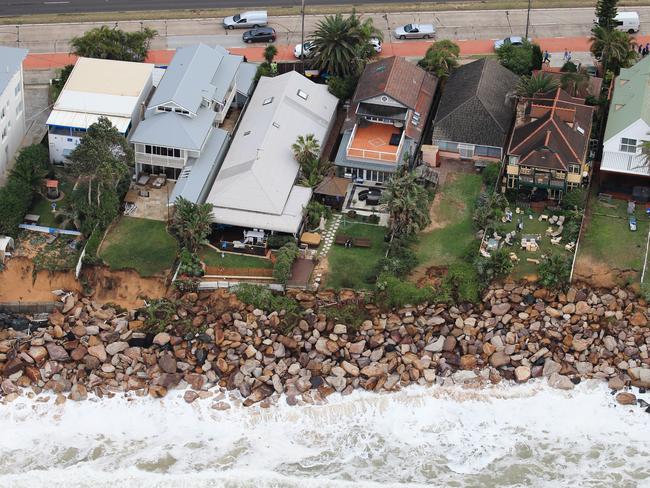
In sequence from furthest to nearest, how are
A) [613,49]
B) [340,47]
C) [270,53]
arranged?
1. [270,53]
2. [613,49]
3. [340,47]

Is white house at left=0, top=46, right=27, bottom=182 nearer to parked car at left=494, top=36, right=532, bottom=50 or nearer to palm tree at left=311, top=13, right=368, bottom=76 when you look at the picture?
palm tree at left=311, top=13, right=368, bottom=76

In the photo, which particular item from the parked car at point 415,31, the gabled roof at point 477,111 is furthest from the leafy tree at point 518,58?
the parked car at point 415,31

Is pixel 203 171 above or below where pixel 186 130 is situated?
below

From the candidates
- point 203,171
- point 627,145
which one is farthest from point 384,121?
point 627,145

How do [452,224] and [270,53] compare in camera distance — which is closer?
[452,224]

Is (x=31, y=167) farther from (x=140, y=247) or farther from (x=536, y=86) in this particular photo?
(x=536, y=86)

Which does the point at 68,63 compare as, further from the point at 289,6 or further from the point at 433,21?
the point at 433,21

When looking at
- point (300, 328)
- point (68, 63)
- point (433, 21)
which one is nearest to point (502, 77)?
point (433, 21)

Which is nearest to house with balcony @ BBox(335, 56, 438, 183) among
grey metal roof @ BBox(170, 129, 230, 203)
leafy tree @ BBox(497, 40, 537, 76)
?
leafy tree @ BBox(497, 40, 537, 76)
